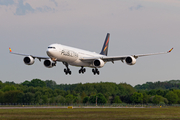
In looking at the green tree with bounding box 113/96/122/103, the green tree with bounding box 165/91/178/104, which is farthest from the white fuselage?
the green tree with bounding box 165/91/178/104

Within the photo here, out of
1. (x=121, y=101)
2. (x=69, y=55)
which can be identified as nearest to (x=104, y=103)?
(x=121, y=101)

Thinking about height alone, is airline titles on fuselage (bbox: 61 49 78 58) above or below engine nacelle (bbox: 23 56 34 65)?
above

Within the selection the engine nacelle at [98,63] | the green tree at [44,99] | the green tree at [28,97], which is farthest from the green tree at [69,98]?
the engine nacelle at [98,63]

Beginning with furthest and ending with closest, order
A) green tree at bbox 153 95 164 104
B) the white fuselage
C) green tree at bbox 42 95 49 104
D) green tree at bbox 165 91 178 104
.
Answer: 1. green tree at bbox 165 91 178 104
2. green tree at bbox 153 95 164 104
3. green tree at bbox 42 95 49 104
4. the white fuselage

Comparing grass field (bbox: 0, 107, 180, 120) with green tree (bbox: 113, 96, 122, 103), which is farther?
green tree (bbox: 113, 96, 122, 103)

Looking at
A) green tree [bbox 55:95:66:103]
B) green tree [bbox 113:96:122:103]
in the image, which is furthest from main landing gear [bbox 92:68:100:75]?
green tree [bbox 113:96:122:103]

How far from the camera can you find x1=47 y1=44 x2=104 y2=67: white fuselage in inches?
2375

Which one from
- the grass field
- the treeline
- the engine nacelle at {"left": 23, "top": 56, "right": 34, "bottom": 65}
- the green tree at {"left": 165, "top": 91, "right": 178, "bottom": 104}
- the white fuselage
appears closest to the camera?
the grass field

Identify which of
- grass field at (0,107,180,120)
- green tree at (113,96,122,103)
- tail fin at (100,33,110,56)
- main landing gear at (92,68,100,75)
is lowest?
grass field at (0,107,180,120)

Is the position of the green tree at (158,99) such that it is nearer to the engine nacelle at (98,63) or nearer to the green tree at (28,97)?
the green tree at (28,97)

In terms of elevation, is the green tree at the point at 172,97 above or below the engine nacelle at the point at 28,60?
below

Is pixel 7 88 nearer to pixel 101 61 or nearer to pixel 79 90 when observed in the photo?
pixel 79 90

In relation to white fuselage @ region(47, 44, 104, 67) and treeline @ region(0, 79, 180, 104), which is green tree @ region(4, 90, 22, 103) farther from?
white fuselage @ region(47, 44, 104, 67)

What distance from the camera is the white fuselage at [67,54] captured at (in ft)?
198
